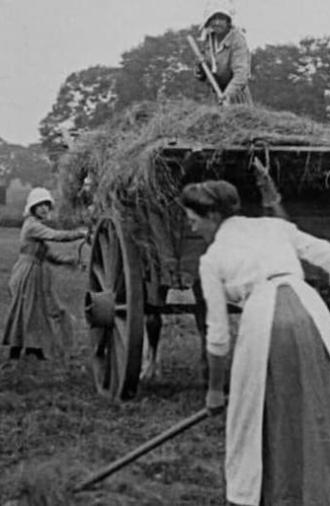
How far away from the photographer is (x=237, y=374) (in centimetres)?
474

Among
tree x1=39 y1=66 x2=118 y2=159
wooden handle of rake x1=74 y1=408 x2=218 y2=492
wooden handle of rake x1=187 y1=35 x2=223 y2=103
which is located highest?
tree x1=39 y1=66 x2=118 y2=159

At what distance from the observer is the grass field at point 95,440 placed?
18.3 ft

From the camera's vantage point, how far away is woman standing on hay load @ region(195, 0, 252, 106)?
29.2 feet

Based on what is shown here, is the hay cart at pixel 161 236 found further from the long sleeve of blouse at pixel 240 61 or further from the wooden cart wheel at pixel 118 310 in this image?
the long sleeve of blouse at pixel 240 61

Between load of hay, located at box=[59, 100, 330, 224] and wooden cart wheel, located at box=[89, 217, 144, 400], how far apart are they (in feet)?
0.90

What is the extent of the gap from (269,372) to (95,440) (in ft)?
7.26

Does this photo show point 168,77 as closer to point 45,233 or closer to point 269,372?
point 45,233

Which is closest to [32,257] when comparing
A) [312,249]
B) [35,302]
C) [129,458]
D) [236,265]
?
[35,302]

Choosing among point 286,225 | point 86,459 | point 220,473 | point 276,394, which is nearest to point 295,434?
point 276,394

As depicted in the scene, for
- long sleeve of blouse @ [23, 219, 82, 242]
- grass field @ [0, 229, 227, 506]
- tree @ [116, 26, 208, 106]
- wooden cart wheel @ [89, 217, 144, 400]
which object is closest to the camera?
grass field @ [0, 229, 227, 506]

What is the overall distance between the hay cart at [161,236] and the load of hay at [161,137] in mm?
51

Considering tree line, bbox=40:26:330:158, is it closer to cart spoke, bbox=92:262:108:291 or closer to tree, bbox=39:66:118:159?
tree, bbox=39:66:118:159

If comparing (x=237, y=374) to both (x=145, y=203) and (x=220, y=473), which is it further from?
(x=145, y=203)

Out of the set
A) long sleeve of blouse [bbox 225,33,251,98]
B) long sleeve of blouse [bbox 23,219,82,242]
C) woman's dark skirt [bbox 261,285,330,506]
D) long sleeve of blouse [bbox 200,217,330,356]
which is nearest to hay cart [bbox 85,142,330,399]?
long sleeve of blouse [bbox 23,219,82,242]
